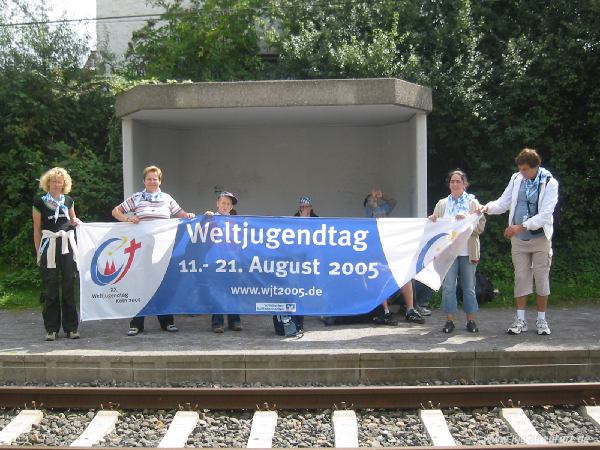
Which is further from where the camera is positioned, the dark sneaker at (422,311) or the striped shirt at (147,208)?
the dark sneaker at (422,311)

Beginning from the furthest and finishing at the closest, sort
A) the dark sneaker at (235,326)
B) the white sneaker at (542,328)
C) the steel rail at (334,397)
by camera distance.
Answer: the dark sneaker at (235,326) → the white sneaker at (542,328) → the steel rail at (334,397)

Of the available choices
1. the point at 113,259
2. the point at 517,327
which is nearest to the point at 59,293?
the point at 113,259

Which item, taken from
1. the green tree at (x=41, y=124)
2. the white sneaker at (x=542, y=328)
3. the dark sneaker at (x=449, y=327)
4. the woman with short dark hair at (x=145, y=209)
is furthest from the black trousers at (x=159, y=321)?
the green tree at (x=41, y=124)

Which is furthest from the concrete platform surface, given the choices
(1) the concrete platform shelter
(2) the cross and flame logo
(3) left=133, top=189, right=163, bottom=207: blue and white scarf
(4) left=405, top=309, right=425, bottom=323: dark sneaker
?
(1) the concrete platform shelter

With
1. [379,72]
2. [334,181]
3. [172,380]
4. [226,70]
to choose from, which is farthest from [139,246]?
[226,70]

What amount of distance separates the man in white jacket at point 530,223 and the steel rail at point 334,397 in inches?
67.1

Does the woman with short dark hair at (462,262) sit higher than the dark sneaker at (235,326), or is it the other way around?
the woman with short dark hair at (462,262)

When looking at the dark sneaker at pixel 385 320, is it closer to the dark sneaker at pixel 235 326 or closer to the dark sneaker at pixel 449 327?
the dark sneaker at pixel 449 327

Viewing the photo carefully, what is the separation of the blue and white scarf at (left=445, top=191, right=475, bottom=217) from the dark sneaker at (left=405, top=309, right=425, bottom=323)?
4.32ft

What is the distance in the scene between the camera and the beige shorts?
772 centimetres

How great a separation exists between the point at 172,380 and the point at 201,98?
13.8 feet

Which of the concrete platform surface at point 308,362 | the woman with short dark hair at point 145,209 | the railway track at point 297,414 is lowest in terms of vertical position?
the railway track at point 297,414

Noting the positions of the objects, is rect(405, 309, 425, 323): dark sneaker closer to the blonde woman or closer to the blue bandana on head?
the blonde woman

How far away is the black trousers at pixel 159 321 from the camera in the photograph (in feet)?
27.0
